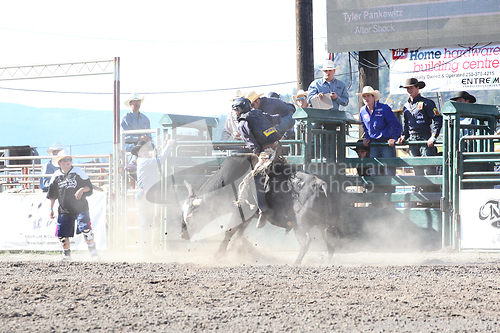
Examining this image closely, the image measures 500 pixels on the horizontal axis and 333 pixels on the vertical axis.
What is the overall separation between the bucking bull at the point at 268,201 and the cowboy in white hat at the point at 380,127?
2.05 metres

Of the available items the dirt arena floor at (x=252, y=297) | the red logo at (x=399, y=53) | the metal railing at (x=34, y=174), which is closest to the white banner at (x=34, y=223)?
the metal railing at (x=34, y=174)

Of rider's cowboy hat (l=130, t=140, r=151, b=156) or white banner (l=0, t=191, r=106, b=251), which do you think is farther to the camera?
white banner (l=0, t=191, r=106, b=251)

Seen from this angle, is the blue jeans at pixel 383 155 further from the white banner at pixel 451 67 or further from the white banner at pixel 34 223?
the white banner at pixel 451 67

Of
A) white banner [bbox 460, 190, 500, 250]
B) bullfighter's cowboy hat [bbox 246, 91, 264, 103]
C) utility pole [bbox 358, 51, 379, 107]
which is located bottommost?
white banner [bbox 460, 190, 500, 250]

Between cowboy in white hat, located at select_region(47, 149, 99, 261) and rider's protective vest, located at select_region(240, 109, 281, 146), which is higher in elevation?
rider's protective vest, located at select_region(240, 109, 281, 146)

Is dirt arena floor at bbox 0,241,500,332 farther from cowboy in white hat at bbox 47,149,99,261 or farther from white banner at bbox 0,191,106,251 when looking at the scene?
white banner at bbox 0,191,106,251

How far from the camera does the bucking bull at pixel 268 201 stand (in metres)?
7.39

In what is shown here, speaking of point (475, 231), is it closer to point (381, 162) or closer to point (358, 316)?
point (381, 162)

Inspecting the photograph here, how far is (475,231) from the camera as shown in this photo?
326 inches

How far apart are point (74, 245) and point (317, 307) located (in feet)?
23.1

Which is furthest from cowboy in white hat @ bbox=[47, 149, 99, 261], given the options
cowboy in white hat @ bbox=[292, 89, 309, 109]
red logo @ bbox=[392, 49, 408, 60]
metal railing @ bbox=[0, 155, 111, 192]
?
red logo @ bbox=[392, 49, 408, 60]

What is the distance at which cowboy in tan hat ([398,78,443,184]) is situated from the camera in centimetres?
892

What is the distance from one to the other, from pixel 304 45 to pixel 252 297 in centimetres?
821

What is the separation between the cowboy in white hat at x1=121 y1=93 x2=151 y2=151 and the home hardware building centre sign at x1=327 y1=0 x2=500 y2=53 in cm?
625
